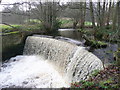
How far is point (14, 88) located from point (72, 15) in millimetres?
14472

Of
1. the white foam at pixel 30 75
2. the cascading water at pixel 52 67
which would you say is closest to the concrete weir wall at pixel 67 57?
the cascading water at pixel 52 67

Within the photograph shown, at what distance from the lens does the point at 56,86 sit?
478 centimetres

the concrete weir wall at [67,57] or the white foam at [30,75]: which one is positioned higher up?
the concrete weir wall at [67,57]

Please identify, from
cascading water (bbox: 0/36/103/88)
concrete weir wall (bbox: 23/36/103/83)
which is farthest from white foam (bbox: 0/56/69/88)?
concrete weir wall (bbox: 23/36/103/83)

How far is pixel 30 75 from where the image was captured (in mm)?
5828

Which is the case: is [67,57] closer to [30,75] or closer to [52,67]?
[52,67]

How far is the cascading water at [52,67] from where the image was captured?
14.7ft

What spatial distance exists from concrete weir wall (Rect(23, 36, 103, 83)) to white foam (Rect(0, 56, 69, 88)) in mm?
350

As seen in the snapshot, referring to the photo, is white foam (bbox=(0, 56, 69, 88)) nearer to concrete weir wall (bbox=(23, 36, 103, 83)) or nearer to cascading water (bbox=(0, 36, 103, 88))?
cascading water (bbox=(0, 36, 103, 88))

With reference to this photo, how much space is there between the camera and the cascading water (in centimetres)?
447

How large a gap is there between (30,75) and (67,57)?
77.3 inches

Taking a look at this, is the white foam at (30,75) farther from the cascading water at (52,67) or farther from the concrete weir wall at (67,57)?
the concrete weir wall at (67,57)

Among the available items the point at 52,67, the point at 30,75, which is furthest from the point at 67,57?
the point at 30,75

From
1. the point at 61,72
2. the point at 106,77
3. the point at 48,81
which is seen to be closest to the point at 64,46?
the point at 61,72
